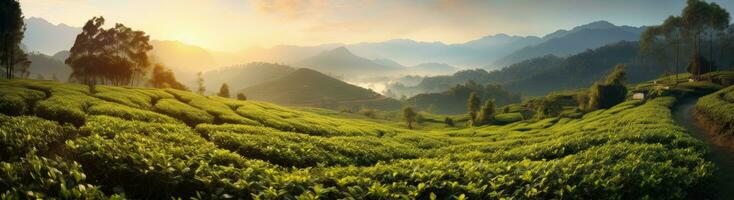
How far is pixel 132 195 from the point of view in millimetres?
13070

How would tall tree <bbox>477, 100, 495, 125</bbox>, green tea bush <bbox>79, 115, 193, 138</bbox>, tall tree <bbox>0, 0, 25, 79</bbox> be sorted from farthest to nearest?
tall tree <bbox>477, 100, 495, 125</bbox>
tall tree <bbox>0, 0, 25, 79</bbox>
green tea bush <bbox>79, 115, 193, 138</bbox>

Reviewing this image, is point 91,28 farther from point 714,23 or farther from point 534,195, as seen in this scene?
point 714,23

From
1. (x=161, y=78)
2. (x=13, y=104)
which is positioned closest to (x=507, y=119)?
(x=161, y=78)

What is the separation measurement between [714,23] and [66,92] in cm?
14742

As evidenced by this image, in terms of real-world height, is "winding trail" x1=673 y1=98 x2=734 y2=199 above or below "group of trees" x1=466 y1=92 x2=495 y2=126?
above

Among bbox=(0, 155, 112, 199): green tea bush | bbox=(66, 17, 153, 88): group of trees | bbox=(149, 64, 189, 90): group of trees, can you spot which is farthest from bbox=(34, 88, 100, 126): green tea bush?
bbox=(149, 64, 189, 90): group of trees

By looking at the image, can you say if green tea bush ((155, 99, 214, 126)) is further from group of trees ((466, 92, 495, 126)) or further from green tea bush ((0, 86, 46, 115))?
group of trees ((466, 92, 495, 126))

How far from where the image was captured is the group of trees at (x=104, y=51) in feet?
362

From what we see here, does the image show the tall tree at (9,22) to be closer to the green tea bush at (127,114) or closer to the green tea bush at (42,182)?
the green tea bush at (127,114)

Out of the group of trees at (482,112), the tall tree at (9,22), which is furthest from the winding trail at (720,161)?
the tall tree at (9,22)

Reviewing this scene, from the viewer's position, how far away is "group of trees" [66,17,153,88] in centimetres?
11038

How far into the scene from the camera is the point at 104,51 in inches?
4532

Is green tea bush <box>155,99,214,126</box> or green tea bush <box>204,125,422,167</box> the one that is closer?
green tea bush <box>204,125,422,167</box>

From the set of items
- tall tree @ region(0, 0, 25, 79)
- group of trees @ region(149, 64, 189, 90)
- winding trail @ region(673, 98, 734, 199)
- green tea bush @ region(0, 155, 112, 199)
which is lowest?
winding trail @ region(673, 98, 734, 199)
